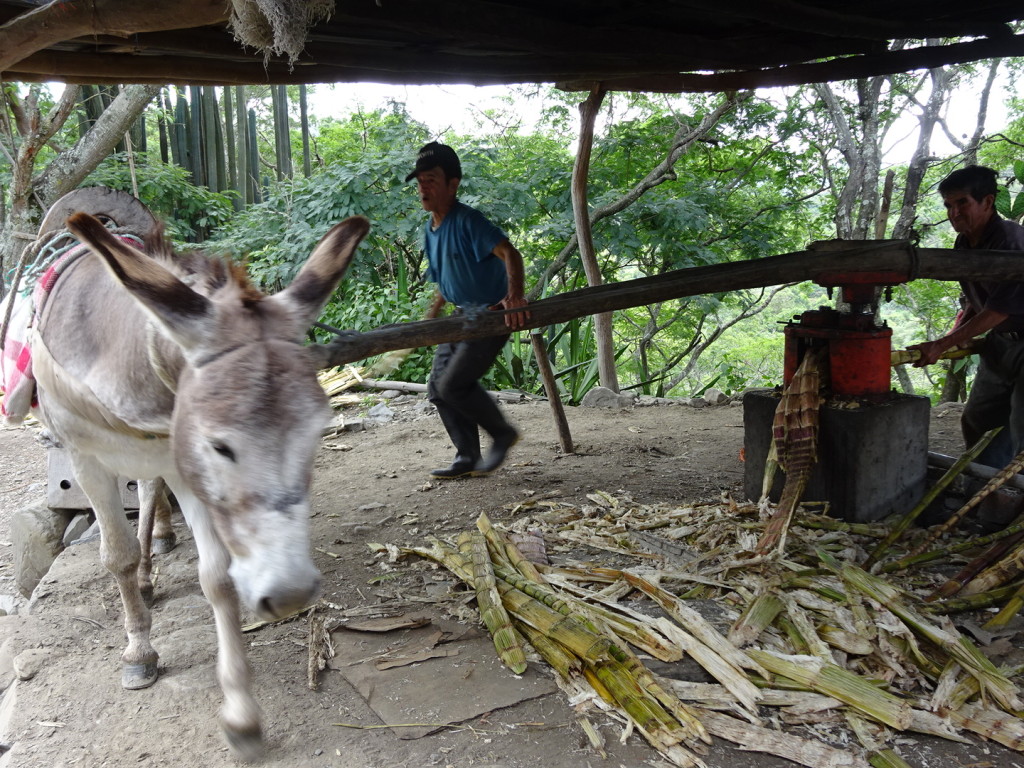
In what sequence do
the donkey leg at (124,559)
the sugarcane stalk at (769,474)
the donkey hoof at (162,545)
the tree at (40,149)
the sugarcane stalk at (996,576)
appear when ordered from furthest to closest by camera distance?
the tree at (40,149) < the donkey hoof at (162,545) < the sugarcane stalk at (769,474) < the sugarcane stalk at (996,576) < the donkey leg at (124,559)

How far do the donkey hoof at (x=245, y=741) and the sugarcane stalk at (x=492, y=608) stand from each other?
887mm

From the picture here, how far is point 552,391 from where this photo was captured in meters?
5.52

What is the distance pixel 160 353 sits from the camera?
2.01 m

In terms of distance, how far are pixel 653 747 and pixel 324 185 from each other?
26.9 ft

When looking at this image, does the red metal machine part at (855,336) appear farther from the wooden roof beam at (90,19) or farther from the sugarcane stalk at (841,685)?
the wooden roof beam at (90,19)

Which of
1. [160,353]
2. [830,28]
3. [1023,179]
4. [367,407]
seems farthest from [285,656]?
[1023,179]

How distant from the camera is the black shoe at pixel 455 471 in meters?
5.11

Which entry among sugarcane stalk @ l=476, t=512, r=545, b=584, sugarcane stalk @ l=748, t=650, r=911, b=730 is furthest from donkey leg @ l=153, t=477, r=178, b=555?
sugarcane stalk @ l=748, t=650, r=911, b=730

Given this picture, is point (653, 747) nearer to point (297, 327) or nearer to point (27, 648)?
point (297, 327)

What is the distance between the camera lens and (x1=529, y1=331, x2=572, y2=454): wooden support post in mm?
5355

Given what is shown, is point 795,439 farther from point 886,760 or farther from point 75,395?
point 75,395

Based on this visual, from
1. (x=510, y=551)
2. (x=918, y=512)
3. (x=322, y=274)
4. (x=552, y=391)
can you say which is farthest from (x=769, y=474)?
(x=322, y=274)

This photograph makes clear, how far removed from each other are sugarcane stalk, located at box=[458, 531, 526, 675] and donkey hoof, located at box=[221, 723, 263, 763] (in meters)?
0.89

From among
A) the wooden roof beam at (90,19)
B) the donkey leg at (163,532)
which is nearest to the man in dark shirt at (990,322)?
the wooden roof beam at (90,19)
